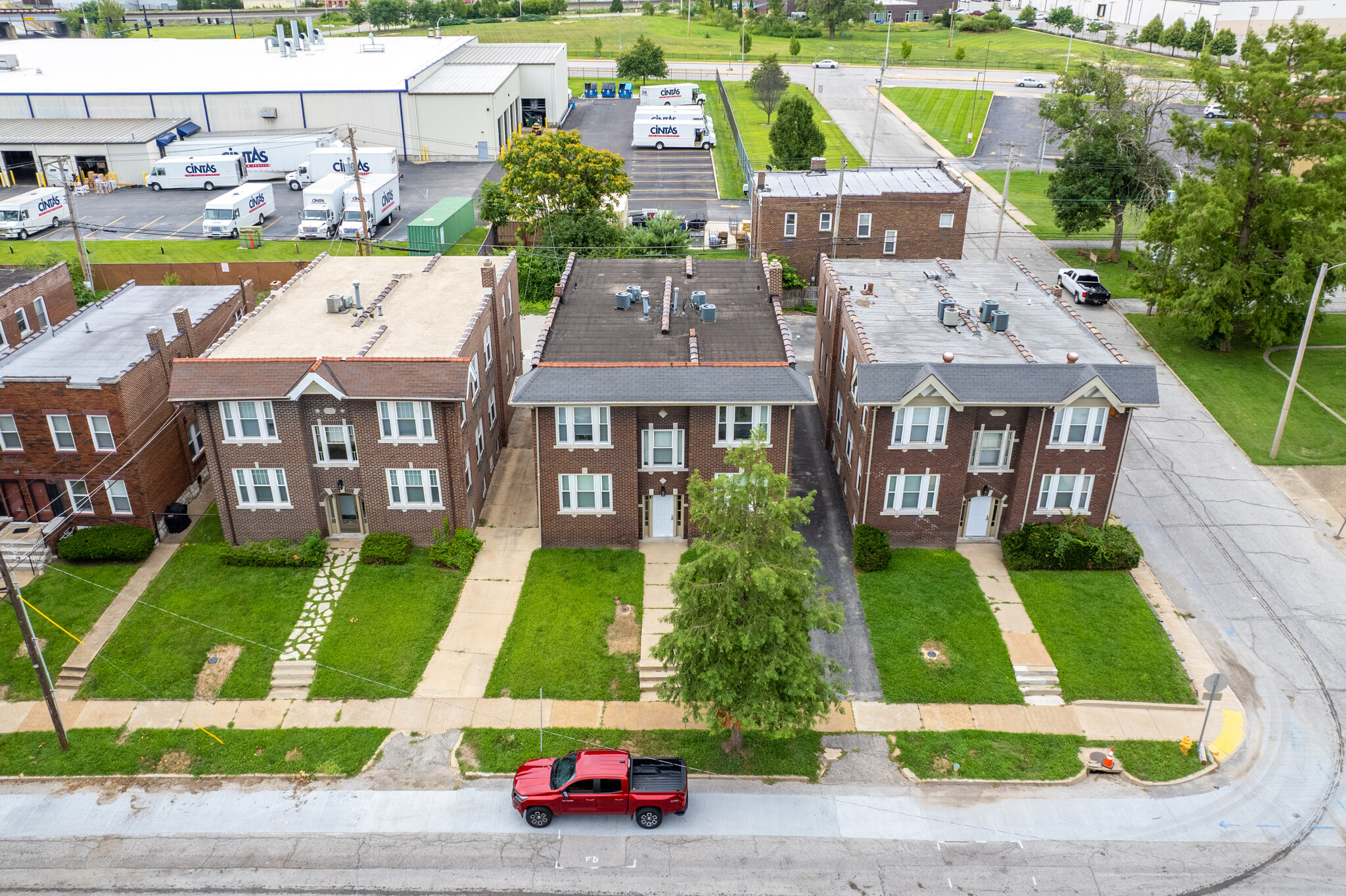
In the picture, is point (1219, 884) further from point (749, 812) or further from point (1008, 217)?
point (1008, 217)

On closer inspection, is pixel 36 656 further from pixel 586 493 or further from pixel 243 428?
pixel 586 493

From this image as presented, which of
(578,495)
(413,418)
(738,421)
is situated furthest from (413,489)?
(738,421)

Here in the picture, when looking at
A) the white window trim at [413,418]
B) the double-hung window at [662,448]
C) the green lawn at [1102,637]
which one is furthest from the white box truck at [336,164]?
the green lawn at [1102,637]

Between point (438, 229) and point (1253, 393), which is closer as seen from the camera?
point (1253, 393)

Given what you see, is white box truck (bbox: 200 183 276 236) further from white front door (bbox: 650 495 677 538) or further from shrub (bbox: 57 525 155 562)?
white front door (bbox: 650 495 677 538)

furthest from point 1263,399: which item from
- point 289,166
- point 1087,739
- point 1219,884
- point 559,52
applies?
point 559,52

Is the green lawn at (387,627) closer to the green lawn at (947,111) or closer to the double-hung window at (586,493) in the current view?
the double-hung window at (586,493)

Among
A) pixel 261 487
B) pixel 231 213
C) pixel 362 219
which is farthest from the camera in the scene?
pixel 231 213
